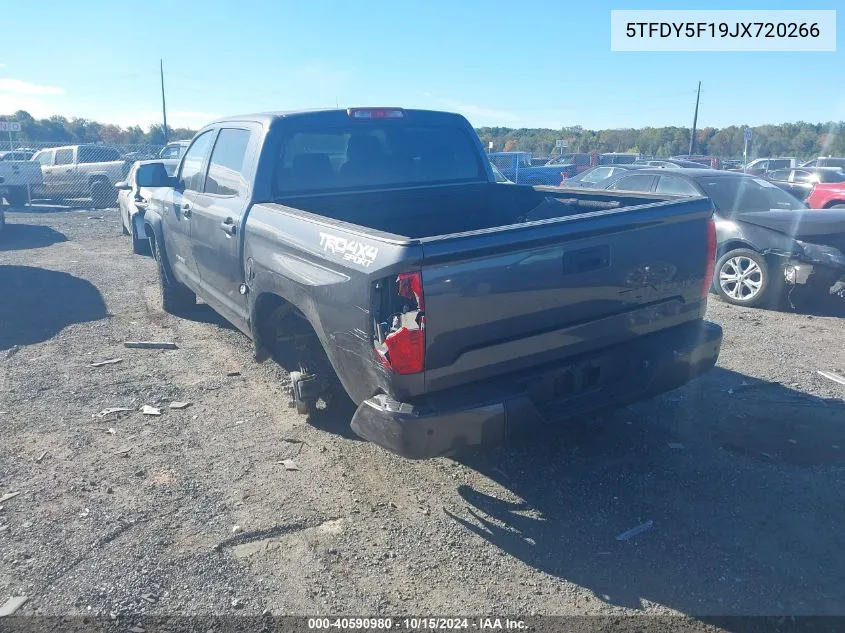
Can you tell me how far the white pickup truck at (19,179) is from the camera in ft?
66.5

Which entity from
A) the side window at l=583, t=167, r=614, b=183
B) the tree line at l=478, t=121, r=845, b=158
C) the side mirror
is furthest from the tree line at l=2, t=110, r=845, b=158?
the side mirror

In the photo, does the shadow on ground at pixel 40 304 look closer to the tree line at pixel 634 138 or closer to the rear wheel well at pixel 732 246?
the rear wheel well at pixel 732 246

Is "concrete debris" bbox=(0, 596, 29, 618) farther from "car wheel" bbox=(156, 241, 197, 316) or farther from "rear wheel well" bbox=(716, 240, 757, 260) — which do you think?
"rear wheel well" bbox=(716, 240, 757, 260)

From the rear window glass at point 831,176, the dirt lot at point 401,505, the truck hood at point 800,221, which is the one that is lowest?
the dirt lot at point 401,505

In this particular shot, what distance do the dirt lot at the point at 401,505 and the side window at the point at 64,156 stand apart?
19.5 m

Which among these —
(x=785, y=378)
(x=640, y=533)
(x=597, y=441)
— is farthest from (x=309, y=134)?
(x=785, y=378)

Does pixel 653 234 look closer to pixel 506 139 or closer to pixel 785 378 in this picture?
pixel 785 378

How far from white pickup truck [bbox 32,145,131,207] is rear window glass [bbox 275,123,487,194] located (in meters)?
19.5

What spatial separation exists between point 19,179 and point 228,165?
1904 centimetres

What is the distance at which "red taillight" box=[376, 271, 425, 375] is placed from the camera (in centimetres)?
296

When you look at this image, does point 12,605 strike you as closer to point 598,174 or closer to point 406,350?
point 406,350

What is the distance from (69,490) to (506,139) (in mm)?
58722

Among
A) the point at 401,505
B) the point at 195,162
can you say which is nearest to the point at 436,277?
the point at 401,505

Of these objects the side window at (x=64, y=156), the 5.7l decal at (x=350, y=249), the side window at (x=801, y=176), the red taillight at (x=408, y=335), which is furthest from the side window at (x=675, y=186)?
the side window at (x=64, y=156)
